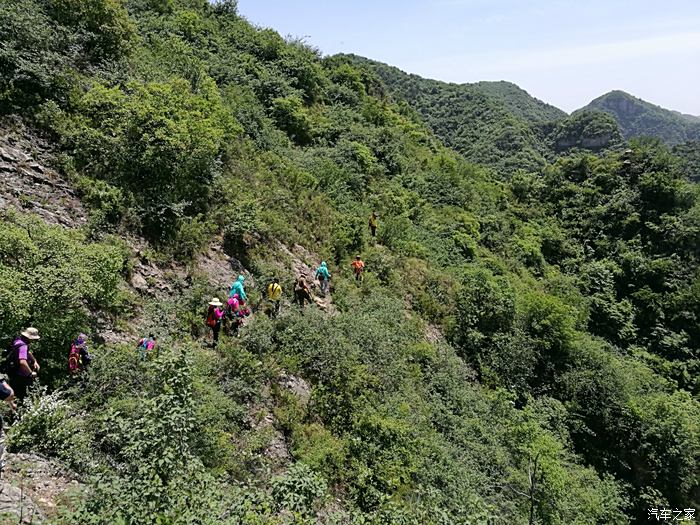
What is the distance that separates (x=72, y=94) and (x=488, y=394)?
14.8 meters

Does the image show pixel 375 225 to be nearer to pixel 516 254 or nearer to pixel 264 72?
pixel 264 72

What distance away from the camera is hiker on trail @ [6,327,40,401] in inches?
233

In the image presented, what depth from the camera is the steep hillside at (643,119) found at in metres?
161

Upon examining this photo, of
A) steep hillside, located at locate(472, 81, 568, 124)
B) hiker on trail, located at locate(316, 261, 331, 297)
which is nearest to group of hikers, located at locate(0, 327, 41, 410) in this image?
hiker on trail, located at locate(316, 261, 331, 297)

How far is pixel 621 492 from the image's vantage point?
15.8 meters

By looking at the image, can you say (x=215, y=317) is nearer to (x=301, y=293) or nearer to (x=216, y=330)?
(x=216, y=330)

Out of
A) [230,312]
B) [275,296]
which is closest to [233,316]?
[230,312]

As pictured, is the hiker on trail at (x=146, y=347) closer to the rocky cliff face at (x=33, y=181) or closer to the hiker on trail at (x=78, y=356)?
the hiker on trail at (x=78, y=356)

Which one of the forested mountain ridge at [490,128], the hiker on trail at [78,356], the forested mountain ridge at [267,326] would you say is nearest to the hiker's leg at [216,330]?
the forested mountain ridge at [267,326]

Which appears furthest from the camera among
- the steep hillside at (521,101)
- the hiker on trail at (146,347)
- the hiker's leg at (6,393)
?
the steep hillside at (521,101)

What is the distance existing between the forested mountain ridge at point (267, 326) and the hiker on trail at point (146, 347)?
0.36 feet

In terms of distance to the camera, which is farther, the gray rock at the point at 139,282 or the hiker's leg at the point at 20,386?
the gray rock at the point at 139,282

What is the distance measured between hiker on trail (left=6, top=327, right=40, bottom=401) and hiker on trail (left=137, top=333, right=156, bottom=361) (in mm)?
1620

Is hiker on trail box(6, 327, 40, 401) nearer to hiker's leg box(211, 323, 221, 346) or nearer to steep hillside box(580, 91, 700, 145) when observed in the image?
hiker's leg box(211, 323, 221, 346)
